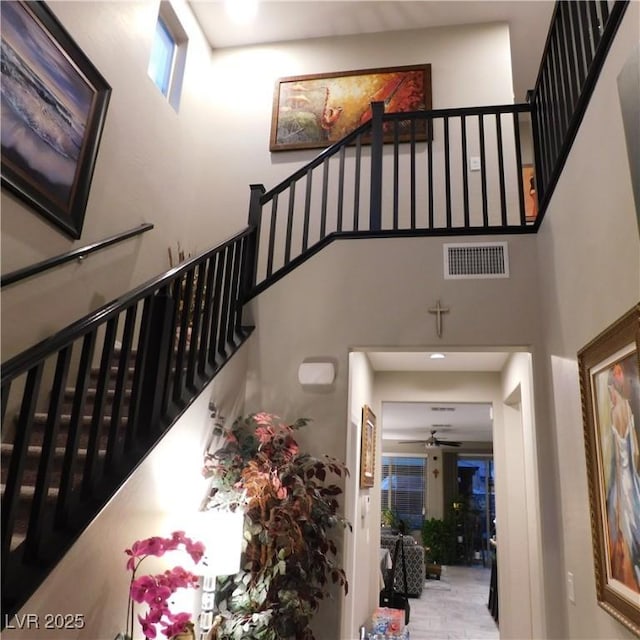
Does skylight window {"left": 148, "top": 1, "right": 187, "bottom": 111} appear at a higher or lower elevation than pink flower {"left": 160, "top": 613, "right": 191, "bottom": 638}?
higher

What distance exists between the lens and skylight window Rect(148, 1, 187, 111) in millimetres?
4621

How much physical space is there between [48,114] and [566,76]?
9.50 ft

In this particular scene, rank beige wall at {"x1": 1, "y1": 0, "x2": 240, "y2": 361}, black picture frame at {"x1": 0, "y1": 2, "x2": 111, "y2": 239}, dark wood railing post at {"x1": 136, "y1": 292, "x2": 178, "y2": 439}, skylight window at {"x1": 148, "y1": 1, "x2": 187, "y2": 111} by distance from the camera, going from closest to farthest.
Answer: dark wood railing post at {"x1": 136, "y1": 292, "x2": 178, "y2": 439} → black picture frame at {"x1": 0, "y1": 2, "x2": 111, "y2": 239} → beige wall at {"x1": 1, "y1": 0, "x2": 240, "y2": 361} → skylight window at {"x1": 148, "y1": 1, "x2": 187, "y2": 111}

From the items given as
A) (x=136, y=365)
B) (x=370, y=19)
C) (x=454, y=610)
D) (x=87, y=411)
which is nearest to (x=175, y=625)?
(x=136, y=365)

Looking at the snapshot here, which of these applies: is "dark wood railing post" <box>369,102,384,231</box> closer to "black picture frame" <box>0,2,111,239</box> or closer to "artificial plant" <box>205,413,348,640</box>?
"artificial plant" <box>205,413,348,640</box>

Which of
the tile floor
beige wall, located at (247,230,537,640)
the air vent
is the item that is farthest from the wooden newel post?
the tile floor

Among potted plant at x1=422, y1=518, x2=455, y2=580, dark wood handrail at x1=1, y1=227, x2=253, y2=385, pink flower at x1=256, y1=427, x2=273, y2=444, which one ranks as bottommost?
potted plant at x1=422, y1=518, x2=455, y2=580

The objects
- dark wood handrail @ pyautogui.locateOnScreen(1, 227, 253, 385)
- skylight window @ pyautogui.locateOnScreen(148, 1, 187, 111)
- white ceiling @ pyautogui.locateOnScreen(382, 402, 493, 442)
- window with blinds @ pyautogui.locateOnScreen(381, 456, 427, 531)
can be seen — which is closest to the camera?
dark wood handrail @ pyautogui.locateOnScreen(1, 227, 253, 385)

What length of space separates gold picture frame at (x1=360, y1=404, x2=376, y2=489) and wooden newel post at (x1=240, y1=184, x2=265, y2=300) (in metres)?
1.35

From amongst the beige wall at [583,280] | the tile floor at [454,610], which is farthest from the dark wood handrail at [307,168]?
the tile floor at [454,610]

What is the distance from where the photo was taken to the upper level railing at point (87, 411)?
58.1 inches

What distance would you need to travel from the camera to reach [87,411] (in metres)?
2.71

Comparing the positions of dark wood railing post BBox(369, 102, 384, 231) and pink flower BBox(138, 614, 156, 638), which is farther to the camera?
dark wood railing post BBox(369, 102, 384, 231)

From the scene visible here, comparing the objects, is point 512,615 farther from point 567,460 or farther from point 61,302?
point 61,302
